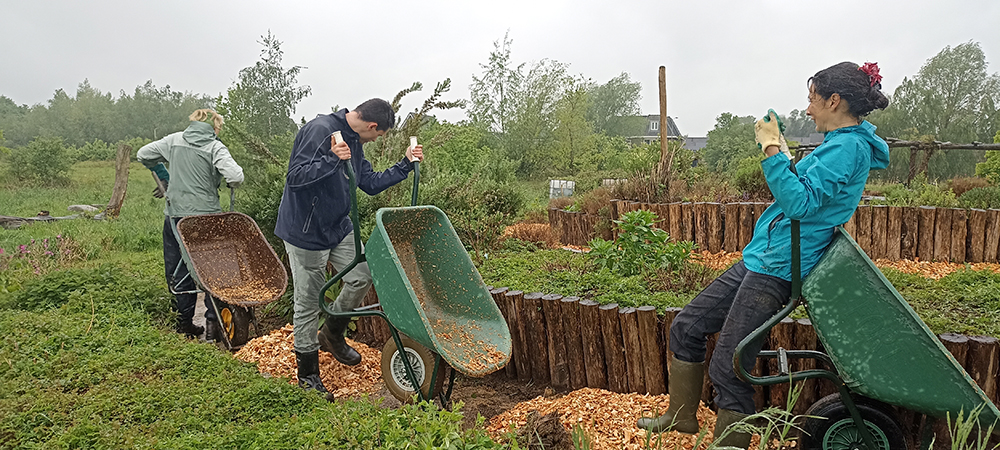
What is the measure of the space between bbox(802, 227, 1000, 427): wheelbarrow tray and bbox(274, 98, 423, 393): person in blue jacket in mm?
2106

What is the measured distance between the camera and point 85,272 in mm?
4637

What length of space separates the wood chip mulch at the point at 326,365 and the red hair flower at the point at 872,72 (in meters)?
2.97

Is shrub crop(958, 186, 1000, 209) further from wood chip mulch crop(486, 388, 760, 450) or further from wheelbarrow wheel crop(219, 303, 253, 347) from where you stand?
wheelbarrow wheel crop(219, 303, 253, 347)

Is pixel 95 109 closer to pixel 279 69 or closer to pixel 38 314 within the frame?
pixel 279 69

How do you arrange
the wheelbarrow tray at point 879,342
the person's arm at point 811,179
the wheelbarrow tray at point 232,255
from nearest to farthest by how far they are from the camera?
the wheelbarrow tray at point 879,342 → the person's arm at point 811,179 → the wheelbarrow tray at point 232,255

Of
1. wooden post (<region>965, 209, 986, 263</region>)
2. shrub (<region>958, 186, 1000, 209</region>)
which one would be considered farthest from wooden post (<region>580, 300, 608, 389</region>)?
shrub (<region>958, 186, 1000, 209</region>)

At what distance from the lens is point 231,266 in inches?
176

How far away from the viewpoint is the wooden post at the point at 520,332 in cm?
340

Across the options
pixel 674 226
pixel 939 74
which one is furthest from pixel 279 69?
pixel 939 74

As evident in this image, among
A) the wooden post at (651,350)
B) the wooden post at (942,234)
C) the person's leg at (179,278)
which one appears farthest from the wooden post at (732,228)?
the person's leg at (179,278)

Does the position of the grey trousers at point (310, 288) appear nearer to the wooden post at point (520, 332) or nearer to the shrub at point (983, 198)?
the wooden post at point (520, 332)

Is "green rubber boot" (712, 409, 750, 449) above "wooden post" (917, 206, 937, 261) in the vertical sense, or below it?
below

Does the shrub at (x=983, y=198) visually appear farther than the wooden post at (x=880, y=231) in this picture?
Yes

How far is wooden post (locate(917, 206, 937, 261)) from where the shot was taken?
18.4 feet
